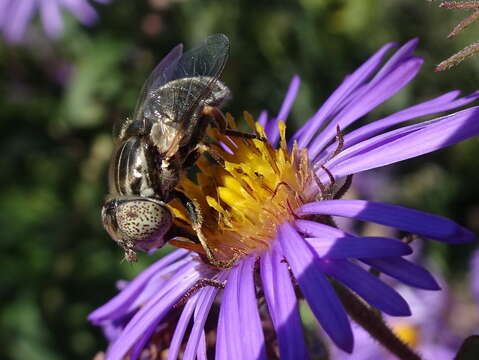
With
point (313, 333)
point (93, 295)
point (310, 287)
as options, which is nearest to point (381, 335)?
point (313, 333)

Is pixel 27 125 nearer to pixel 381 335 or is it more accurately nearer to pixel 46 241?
pixel 46 241

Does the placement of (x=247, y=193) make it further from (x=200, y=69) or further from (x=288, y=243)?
(x=200, y=69)

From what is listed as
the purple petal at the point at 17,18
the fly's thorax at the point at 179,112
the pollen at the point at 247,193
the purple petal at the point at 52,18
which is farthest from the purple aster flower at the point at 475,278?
the purple petal at the point at 17,18

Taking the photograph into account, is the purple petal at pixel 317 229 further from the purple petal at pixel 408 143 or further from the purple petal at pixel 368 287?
the purple petal at pixel 408 143

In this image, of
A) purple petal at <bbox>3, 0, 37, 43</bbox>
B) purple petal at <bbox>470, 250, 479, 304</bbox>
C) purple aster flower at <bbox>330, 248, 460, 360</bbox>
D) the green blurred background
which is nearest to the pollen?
purple aster flower at <bbox>330, 248, 460, 360</bbox>

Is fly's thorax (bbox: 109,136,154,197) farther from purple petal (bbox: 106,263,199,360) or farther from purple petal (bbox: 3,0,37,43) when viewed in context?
purple petal (bbox: 3,0,37,43)

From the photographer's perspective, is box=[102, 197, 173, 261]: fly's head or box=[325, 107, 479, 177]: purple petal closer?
box=[325, 107, 479, 177]: purple petal
